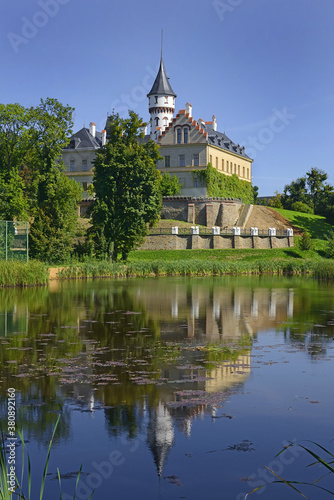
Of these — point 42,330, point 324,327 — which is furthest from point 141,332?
point 324,327

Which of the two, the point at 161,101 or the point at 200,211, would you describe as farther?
the point at 161,101

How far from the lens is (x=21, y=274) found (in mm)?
29594

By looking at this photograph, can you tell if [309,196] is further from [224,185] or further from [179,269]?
[179,269]

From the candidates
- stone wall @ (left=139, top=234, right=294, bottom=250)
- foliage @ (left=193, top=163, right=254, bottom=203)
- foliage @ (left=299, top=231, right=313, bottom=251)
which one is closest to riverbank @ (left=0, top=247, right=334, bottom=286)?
stone wall @ (left=139, top=234, right=294, bottom=250)

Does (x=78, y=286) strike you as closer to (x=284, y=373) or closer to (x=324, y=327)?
(x=324, y=327)

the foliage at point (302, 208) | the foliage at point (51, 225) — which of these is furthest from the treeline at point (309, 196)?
the foliage at point (51, 225)

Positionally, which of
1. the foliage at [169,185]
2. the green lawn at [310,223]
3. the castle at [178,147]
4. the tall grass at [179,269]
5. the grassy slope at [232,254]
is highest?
the castle at [178,147]

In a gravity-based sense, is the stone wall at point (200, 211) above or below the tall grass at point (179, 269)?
above

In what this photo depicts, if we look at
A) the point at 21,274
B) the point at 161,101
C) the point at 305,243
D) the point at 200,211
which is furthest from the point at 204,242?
the point at 21,274

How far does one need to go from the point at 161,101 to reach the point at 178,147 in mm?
14025

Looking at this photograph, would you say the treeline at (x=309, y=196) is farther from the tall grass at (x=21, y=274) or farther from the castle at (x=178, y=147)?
the tall grass at (x=21, y=274)

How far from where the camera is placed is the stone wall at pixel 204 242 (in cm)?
5978

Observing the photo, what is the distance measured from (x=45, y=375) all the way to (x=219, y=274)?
112 feet

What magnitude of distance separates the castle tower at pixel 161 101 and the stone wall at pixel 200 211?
20.3 meters
